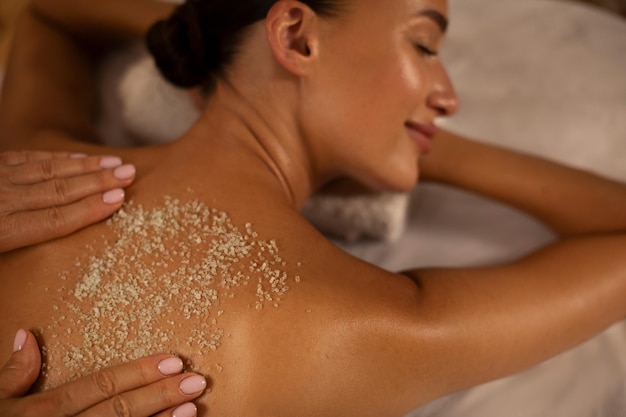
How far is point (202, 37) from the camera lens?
110cm

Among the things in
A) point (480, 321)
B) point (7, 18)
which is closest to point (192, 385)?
point (480, 321)

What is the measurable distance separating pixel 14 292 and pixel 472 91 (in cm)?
116

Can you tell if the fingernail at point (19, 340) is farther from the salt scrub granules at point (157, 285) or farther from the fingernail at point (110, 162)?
the fingernail at point (110, 162)

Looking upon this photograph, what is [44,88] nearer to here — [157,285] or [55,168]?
[55,168]

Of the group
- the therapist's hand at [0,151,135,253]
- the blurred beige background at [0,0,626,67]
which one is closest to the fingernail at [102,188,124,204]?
the therapist's hand at [0,151,135,253]

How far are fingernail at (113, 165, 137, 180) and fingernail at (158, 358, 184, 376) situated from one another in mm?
313

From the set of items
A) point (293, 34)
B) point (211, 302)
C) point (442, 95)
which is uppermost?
point (293, 34)

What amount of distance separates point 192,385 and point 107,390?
4.1 inches

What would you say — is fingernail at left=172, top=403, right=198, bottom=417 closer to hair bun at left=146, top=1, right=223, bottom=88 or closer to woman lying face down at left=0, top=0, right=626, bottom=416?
woman lying face down at left=0, top=0, right=626, bottom=416

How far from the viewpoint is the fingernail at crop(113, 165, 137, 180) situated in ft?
3.24

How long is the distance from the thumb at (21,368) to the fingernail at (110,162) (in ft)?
0.97

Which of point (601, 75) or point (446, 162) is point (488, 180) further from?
point (601, 75)

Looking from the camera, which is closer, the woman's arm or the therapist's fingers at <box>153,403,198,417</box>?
the therapist's fingers at <box>153,403,198,417</box>

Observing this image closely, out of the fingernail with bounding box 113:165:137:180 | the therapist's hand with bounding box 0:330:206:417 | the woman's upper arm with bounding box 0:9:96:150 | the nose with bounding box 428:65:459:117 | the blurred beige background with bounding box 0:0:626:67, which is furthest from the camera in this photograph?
the blurred beige background with bounding box 0:0:626:67
